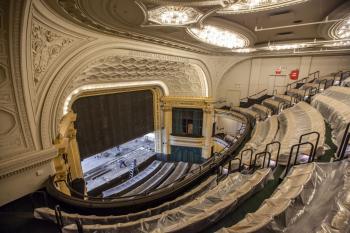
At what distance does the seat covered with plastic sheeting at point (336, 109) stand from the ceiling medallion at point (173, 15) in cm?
486

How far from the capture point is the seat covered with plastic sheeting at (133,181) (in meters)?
10.9

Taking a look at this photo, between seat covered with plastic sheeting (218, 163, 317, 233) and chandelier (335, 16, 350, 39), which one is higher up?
chandelier (335, 16, 350, 39)

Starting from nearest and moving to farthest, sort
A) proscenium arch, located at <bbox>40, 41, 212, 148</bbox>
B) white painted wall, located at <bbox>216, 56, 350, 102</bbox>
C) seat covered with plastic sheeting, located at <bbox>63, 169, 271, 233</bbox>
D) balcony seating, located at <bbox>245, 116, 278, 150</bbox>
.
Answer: seat covered with plastic sheeting, located at <bbox>63, 169, 271, 233</bbox>, proscenium arch, located at <bbox>40, 41, 212, 148</bbox>, balcony seating, located at <bbox>245, 116, 278, 150</bbox>, white painted wall, located at <bbox>216, 56, 350, 102</bbox>

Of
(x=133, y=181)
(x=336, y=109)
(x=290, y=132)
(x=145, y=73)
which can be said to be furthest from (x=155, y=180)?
(x=336, y=109)

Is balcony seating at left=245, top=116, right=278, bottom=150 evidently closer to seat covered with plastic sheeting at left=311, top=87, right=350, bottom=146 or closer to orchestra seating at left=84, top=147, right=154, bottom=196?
seat covered with plastic sheeting at left=311, top=87, right=350, bottom=146

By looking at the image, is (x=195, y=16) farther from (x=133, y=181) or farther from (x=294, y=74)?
(x=294, y=74)

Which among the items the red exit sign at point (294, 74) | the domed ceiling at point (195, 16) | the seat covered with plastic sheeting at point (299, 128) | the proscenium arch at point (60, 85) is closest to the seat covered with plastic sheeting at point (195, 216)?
the seat covered with plastic sheeting at point (299, 128)

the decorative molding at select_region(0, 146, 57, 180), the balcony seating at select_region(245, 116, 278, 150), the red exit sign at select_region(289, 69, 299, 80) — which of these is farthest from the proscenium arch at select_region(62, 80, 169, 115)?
the red exit sign at select_region(289, 69, 299, 80)

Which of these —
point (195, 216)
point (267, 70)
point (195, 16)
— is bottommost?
point (195, 216)

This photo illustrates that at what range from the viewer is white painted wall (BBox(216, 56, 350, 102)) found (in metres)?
13.0

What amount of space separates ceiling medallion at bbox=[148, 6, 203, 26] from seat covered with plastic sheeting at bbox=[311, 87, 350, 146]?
4.86m

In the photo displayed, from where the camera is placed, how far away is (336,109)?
5578mm

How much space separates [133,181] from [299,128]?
10657 millimetres

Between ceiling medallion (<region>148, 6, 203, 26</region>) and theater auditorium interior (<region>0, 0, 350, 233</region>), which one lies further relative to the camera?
ceiling medallion (<region>148, 6, 203, 26</region>)
